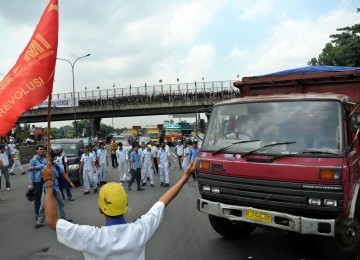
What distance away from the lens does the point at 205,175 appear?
5.86 metres

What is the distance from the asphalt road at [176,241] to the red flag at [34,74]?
363cm

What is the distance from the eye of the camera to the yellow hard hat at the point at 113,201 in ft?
8.15

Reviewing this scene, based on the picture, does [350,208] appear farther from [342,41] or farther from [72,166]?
[342,41]

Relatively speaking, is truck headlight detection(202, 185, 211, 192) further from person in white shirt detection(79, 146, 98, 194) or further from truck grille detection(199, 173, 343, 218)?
person in white shirt detection(79, 146, 98, 194)

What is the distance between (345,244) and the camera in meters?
Result: 5.43

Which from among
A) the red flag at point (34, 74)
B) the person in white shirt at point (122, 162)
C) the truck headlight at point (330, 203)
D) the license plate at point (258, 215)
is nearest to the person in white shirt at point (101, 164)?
the person in white shirt at point (122, 162)

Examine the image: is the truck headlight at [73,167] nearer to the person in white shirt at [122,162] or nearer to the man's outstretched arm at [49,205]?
the person in white shirt at [122,162]

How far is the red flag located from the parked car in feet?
38.4

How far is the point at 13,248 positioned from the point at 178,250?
2.97 metres

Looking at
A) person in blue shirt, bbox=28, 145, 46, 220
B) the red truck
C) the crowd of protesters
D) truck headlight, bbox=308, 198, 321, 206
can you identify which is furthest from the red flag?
the crowd of protesters

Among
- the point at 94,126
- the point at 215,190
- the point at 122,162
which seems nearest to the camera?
the point at 215,190

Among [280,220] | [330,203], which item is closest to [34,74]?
[280,220]

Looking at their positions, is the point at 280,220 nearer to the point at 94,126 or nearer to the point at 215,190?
the point at 215,190

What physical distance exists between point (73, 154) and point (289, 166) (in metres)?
11.7
